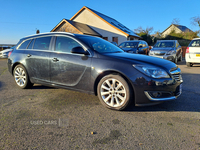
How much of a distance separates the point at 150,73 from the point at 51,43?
2639 mm

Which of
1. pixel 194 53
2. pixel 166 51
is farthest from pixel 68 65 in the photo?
pixel 166 51

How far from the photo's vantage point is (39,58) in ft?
14.4

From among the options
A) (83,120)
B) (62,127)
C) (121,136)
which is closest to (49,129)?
(62,127)

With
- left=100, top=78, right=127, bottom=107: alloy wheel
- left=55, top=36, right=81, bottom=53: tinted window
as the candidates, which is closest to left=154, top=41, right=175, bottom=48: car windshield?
left=55, top=36, right=81, bottom=53: tinted window

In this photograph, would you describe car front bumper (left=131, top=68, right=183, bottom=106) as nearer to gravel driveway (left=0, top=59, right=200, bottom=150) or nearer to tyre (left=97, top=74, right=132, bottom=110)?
tyre (left=97, top=74, right=132, bottom=110)

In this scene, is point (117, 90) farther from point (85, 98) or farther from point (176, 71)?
point (176, 71)

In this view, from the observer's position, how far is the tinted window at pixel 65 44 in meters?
4.00

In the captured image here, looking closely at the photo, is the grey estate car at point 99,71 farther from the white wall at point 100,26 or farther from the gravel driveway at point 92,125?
the white wall at point 100,26

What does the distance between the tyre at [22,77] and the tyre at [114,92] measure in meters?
2.46

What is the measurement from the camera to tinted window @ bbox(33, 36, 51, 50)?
14.5ft

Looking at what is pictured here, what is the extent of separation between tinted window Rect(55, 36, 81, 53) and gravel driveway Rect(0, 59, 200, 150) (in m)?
1.21

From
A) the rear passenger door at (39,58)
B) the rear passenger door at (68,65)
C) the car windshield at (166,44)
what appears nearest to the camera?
the rear passenger door at (68,65)

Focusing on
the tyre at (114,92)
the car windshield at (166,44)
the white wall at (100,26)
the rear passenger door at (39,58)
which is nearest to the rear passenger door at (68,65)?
the rear passenger door at (39,58)

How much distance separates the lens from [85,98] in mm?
4098
